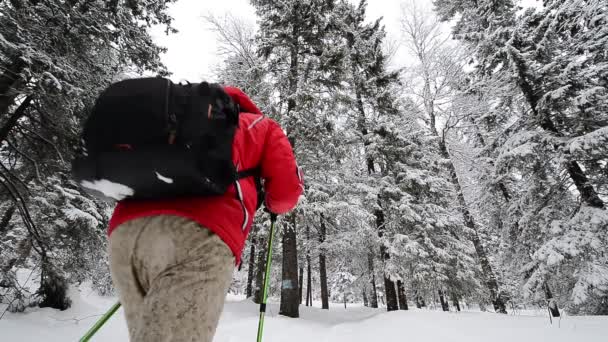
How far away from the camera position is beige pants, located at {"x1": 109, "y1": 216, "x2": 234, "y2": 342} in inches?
40.5

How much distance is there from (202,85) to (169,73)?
24.1 ft

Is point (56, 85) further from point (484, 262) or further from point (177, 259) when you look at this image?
point (484, 262)

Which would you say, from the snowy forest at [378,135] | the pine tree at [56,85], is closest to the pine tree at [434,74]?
the snowy forest at [378,135]

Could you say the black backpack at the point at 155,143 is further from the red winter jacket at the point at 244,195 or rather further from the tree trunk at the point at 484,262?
the tree trunk at the point at 484,262

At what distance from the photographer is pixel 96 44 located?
6.18 m

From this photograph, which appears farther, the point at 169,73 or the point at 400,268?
the point at 400,268

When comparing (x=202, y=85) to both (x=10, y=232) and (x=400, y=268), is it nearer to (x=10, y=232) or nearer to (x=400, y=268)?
(x=400, y=268)

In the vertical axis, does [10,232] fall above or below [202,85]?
above

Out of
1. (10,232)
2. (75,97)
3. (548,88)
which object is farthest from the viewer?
(10,232)

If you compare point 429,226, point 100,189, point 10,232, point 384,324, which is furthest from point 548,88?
point 10,232

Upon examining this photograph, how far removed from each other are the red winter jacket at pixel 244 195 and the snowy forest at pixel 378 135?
15.7 ft

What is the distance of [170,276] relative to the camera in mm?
1077

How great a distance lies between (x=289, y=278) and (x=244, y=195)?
8.92 meters

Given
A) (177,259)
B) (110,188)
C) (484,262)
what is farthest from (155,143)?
(484,262)
